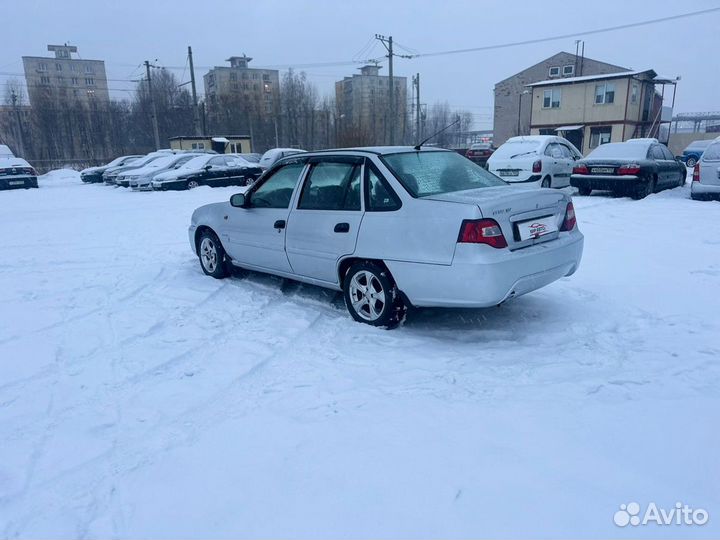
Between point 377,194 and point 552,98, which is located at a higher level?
point 552,98

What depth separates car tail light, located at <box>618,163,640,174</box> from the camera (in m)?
12.5

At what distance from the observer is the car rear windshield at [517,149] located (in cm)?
1355

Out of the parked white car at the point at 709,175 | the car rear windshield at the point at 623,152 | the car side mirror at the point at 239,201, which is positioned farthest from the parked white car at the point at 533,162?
the car side mirror at the point at 239,201

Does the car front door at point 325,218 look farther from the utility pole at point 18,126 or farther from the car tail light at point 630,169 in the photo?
the utility pole at point 18,126

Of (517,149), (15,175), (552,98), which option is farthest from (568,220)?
(552,98)

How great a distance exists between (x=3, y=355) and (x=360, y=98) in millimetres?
85717

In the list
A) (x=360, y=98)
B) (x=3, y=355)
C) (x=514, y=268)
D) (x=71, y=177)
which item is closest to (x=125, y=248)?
(x=3, y=355)

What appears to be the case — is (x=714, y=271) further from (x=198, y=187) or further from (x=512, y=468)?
(x=198, y=187)

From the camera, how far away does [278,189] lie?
5.49 m

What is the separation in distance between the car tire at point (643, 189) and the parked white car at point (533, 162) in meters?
2.04

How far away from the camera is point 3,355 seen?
13.8 ft

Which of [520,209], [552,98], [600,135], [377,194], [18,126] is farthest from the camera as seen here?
[18,126]

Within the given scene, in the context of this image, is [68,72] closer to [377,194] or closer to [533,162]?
[533,162]

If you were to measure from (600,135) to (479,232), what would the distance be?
39.9 metres
